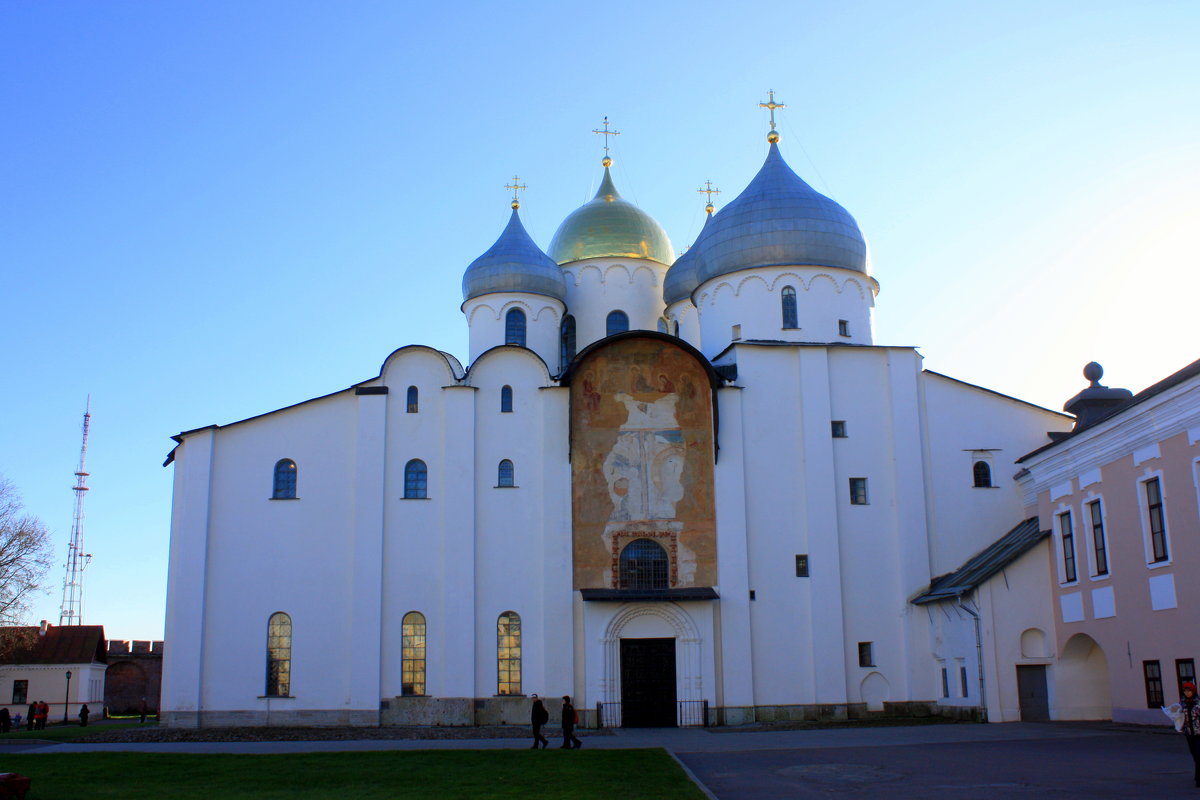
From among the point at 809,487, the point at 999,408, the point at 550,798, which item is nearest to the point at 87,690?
the point at 809,487

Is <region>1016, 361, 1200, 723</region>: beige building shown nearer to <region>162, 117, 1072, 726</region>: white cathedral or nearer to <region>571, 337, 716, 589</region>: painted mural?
<region>162, 117, 1072, 726</region>: white cathedral

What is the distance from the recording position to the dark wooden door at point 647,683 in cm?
2736

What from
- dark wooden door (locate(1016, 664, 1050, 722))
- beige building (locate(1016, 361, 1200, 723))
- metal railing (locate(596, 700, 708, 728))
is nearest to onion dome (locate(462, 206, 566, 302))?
metal railing (locate(596, 700, 708, 728))

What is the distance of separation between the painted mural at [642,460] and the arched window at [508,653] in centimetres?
186

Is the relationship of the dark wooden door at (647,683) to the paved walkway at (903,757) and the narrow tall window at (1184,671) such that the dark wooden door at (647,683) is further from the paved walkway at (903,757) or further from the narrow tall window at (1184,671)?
the narrow tall window at (1184,671)

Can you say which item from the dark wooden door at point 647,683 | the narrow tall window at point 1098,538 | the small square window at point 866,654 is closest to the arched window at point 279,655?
the dark wooden door at point 647,683

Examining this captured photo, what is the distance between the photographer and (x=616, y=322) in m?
36.3

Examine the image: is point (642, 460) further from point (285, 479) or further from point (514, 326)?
point (285, 479)

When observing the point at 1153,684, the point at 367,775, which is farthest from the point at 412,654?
the point at 1153,684

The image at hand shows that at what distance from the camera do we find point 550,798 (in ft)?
41.2

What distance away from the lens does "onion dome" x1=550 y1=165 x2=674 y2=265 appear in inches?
1460

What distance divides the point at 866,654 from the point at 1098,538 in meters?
7.36

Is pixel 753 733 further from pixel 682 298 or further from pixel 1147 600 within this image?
pixel 682 298

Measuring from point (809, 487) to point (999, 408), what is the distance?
19.2 ft
